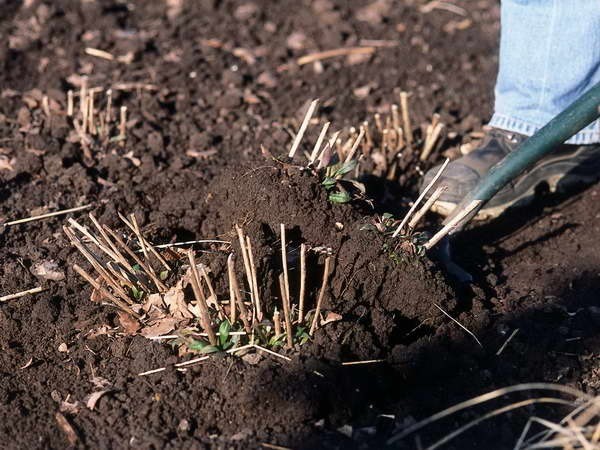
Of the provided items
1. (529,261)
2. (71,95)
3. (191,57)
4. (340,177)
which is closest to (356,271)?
(340,177)

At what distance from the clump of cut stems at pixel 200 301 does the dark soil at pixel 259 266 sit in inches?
2.4

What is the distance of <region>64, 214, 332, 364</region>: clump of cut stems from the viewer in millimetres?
2580

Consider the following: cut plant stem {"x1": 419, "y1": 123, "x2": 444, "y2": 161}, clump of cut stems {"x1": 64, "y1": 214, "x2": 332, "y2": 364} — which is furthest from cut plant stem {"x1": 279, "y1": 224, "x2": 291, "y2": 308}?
cut plant stem {"x1": 419, "y1": 123, "x2": 444, "y2": 161}

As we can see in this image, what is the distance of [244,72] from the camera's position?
177 inches

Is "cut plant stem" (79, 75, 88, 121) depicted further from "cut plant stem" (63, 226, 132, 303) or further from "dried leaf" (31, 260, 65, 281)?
"cut plant stem" (63, 226, 132, 303)


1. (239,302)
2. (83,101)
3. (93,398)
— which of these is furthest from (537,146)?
(83,101)

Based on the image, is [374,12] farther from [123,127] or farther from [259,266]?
[259,266]

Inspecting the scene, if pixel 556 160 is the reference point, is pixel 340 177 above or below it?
above

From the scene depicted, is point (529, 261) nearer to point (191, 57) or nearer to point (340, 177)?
point (340, 177)

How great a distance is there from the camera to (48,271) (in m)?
3.02

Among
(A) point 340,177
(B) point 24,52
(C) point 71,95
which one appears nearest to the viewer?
(A) point 340,177

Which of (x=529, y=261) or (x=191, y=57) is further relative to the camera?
(x=191, y=57)

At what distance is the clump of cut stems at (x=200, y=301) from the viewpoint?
2580 mm

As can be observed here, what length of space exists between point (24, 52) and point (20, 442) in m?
2.61
